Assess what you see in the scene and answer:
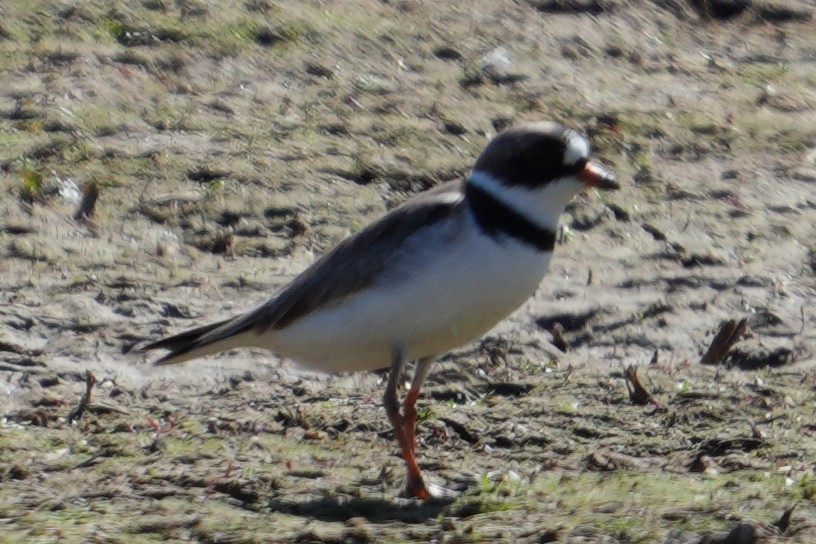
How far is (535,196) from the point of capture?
642cm

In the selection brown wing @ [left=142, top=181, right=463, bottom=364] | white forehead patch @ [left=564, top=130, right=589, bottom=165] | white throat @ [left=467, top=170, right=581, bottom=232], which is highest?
white forehead patch @ [left=564, top=130, right=589, bottom=165]

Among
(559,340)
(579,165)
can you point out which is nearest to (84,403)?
(579,165)

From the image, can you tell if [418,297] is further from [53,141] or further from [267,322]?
[53,141]

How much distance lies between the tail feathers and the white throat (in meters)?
1.12

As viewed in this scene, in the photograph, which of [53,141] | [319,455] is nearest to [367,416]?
[319,455]

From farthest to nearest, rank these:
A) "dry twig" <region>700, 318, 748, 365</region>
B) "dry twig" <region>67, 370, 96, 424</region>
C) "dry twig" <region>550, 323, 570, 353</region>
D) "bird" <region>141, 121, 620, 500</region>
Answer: "dry twig" <region>550, 323, 570, 353</region>
"dry twig" <region>700, 318, 748, 365</region>
"dry twig" <region>67, 370, 96, 424</region>
"bird" <region>141, 121, 620, 500</region>

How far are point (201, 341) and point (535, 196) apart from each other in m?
1.43

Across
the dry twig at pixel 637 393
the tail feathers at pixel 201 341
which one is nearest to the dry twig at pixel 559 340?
the dry twig at pixel 637 393

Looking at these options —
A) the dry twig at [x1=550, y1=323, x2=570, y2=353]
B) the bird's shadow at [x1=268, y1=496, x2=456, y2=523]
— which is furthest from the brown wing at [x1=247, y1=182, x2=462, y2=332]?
the dry twig at [x1=550, y1=323, x2=570, y2=353]

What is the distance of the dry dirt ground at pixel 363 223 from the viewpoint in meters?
5.99

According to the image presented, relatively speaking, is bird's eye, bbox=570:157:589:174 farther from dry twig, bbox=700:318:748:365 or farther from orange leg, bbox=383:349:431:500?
dry twig, bbox=700:318:748:365

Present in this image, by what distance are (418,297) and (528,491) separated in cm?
81

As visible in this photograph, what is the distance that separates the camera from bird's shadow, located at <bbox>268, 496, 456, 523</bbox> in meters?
5.79

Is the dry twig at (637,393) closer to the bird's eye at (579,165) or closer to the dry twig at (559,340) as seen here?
the dry twig at (559,340)
